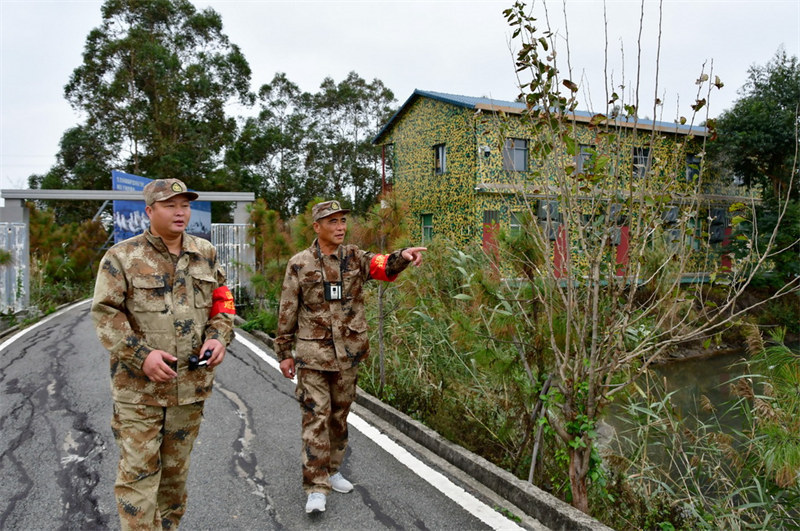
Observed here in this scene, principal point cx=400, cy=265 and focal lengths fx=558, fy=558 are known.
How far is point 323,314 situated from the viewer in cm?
375

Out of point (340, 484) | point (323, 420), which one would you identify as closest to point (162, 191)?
point (323, 420)

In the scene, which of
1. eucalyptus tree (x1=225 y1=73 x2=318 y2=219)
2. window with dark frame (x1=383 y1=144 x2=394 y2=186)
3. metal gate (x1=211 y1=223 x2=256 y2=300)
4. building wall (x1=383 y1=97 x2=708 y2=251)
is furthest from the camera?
eucalyptus tree (x1=225 y1=73 x2=318 y2=219)

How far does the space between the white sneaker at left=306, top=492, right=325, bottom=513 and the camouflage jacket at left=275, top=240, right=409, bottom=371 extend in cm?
77

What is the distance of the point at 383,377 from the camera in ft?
19.1

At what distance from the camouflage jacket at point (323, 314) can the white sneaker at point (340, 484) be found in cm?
76

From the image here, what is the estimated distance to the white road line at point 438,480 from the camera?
11.0 ft

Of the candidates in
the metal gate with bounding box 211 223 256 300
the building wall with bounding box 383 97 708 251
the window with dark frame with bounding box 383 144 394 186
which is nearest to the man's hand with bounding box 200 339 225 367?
the metal gate with bounding box 211 223 256 300

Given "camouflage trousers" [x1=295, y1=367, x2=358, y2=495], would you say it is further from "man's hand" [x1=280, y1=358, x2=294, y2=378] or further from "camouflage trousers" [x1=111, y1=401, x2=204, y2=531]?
"camouflage trousers" [x1=111, y1=401, x2=204, y2=531]

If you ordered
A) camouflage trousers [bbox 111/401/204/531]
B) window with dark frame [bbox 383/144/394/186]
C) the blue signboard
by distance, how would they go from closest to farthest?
camouflage trousers [bbox 111/401/204/531] < the blue signboard < window with dark frame [bbox 383/144/394/186]

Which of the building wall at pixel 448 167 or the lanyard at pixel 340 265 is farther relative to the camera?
the building wall at pixel 448 167

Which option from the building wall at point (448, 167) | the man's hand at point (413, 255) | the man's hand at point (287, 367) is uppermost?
the building wall at point (448, 167)

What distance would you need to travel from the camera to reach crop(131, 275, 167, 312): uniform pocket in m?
2.86

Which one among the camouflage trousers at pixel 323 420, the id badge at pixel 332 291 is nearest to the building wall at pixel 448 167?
the id badge at pixel 332 291

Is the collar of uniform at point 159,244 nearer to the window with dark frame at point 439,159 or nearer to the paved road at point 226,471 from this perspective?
the paved road at point 226,471
